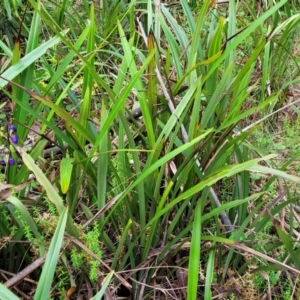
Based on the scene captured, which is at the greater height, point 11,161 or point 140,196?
point 11,161

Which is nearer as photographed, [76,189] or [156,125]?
[76,189]

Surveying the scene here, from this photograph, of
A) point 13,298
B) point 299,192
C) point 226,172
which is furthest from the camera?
point 299,192

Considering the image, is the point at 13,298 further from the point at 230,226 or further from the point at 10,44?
the point at 10,44

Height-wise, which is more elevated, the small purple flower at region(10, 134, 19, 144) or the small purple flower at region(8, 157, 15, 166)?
the small purple flower at region(10, 134, 19, 144)

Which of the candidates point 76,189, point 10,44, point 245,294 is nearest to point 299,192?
point 245,294

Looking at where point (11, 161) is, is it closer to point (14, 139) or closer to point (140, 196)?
point (14, 139)

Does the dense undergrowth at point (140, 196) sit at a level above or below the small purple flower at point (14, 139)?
below

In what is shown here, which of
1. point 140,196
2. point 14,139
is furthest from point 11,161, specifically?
point 140,196

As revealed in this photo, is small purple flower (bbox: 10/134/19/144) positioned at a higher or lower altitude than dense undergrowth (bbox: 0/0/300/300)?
higher

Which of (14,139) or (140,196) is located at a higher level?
(14,139)

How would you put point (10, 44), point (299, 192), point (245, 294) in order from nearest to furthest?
1. point (245, 294)
2. point (299, 192)
3. point (10, 44)

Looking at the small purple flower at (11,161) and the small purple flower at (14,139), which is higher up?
the small purple flower at (14,139)
